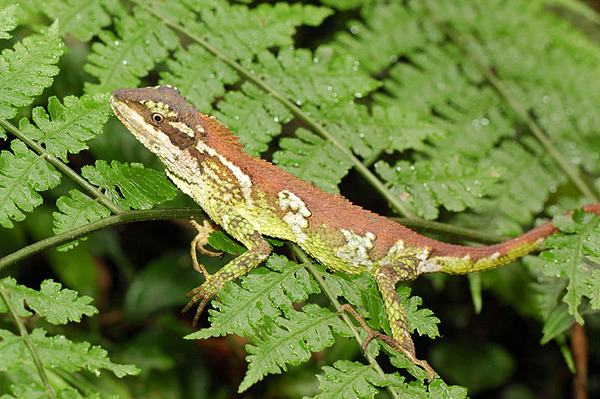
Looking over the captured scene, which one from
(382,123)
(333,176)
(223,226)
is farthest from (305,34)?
(223,226)

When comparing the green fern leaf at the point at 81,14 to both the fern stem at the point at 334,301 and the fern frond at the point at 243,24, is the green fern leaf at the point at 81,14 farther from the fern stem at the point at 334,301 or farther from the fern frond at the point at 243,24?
the fern stem at the point at 334,301

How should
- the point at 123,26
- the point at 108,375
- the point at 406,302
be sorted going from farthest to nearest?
1. the point at 108,375
2. the point at 123,26
3. the point at 406,302

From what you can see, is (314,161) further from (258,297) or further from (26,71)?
(26,71)

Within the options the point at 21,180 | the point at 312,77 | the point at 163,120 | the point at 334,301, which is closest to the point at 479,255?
the point at 334,301

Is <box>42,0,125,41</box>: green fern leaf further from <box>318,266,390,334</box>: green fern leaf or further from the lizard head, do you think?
<box>318,266,390,334</box>: green fern leaf

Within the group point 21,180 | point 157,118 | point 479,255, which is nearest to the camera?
point 21,180

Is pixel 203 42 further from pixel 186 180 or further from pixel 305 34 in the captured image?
pixel 305 34

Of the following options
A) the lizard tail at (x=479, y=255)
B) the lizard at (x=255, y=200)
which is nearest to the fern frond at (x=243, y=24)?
the lizard at (x=255, y=200)
